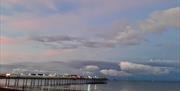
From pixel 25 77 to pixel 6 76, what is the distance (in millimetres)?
10548

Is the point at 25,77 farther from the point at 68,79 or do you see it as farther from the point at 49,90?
the point at 49,90

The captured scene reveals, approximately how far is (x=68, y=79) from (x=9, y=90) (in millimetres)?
116155

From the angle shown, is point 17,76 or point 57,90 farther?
point 17,76

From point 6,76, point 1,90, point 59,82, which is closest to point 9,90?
point 1,90

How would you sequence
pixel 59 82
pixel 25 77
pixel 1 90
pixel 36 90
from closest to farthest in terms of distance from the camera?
pixel 1 90 → pixel 36 90 → pixel 25 77 → pixel 59 82

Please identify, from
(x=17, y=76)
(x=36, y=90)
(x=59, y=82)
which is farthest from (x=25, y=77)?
(x=36, y=90)

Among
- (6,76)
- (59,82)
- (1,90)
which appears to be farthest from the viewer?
(59,82)

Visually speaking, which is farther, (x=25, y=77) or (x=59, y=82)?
(x=59, y=82)

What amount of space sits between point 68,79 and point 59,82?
773 centimetres

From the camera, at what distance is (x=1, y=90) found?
68.2 m

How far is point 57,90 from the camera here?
233 ft

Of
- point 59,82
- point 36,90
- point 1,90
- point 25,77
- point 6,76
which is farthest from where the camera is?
point 59,82

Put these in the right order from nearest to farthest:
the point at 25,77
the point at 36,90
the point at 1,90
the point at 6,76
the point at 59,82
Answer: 1. the point at 1,90
2. the point at 36,90
3. the point at 6,76
4. the point at 25,77
5. the point at 59,82

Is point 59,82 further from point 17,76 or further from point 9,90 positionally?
point 9,90
